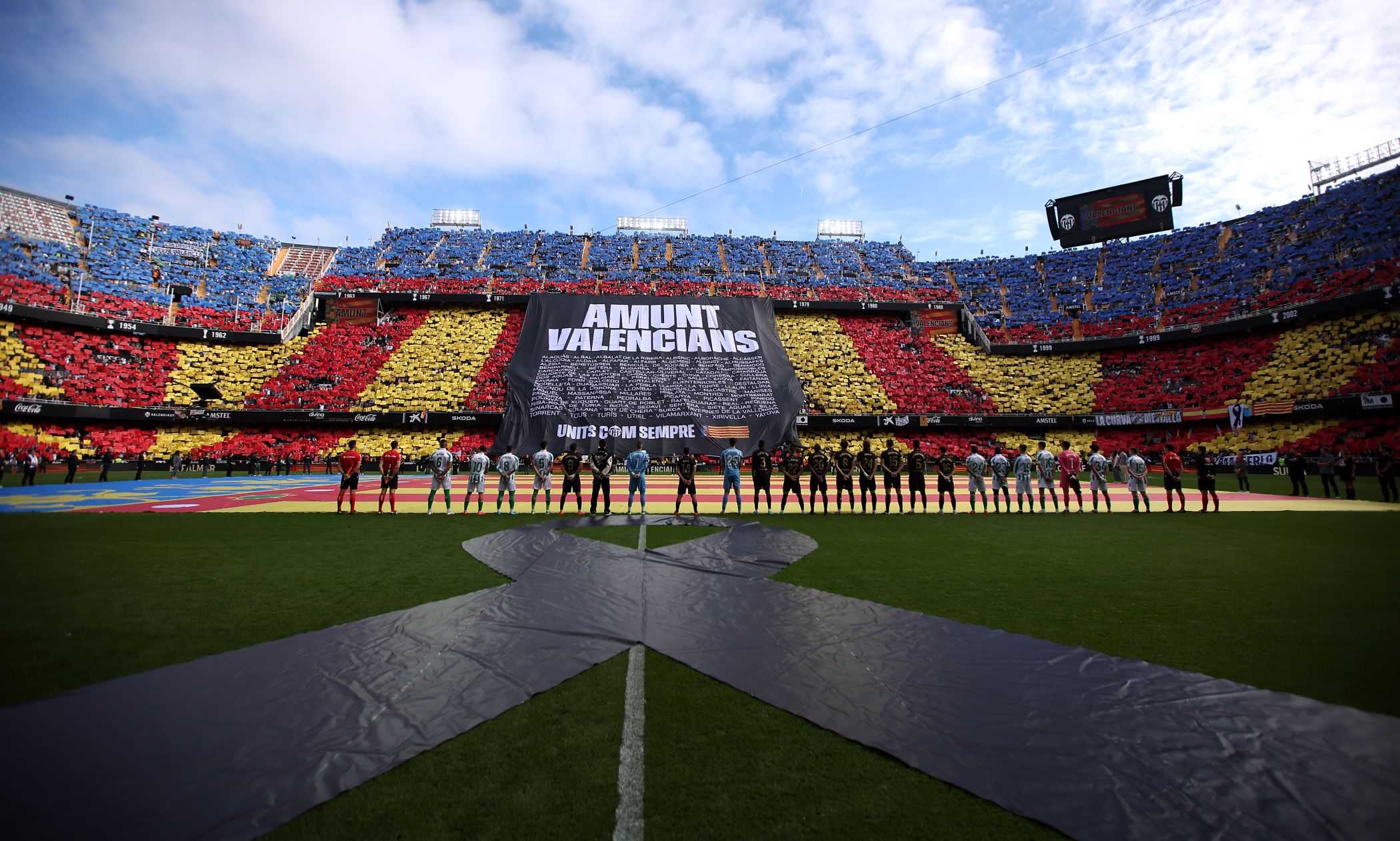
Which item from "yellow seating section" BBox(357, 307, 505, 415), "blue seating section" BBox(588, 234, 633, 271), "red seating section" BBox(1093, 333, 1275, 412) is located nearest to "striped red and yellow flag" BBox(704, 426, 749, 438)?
"yellow seating section" BBox(357, 307, 505, 415)

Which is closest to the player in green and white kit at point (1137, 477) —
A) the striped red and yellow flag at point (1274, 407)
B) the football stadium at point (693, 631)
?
the football stadium at point (693, 631)

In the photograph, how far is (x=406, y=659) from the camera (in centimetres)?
426

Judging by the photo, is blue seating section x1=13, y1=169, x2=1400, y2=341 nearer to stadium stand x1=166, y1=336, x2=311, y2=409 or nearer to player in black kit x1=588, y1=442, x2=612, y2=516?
stadium stand x1=166, y1=336, x2=311, y2=409

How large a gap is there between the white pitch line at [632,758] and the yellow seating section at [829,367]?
101 feet

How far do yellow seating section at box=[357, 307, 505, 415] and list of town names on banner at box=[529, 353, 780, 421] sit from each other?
6.06 meters

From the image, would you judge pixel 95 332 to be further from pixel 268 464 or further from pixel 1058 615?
pixel 1058 615

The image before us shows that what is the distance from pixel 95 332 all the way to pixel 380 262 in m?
19.7

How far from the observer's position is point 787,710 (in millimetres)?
3520

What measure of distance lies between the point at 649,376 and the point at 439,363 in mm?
13965

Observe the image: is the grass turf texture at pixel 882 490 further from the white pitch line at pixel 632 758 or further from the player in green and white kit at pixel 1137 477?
the white pitch line at pixel 632 758

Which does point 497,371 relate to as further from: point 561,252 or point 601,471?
point 601,471

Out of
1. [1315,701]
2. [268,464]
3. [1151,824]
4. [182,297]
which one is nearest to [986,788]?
[1151,824]

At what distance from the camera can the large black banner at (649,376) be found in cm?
2970

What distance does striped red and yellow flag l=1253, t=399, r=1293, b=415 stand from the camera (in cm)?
2764
